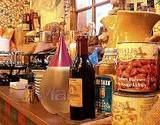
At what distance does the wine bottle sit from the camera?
0.85 meters

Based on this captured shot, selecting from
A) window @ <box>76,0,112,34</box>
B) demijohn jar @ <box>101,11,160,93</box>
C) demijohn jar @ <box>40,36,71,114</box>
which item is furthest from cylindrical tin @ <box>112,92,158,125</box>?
window @ <box>76,0,112,34</box>

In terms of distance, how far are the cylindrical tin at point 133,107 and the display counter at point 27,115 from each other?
0.34 ft

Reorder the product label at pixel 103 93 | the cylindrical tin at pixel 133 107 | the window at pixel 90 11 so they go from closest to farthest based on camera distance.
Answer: the cylindrical tin at pixel 133 107 → the product label at pixel 103 93 → the window at pixel 90 11

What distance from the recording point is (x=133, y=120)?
2.00ft

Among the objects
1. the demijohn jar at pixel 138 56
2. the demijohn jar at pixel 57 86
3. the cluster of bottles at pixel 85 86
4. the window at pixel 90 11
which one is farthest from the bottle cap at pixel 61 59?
the window at pixel 90 11

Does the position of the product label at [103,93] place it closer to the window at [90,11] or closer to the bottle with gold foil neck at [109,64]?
the bottle with gold foil neck at [109,64]

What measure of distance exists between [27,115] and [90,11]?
7.44 ft

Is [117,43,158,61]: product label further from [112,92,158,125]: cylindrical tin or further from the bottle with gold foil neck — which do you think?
the bottle with gold foil neck

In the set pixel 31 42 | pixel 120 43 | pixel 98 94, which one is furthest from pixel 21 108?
pixel 31 42

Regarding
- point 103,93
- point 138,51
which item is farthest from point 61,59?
point 138,51

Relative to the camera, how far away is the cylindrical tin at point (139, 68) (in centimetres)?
63

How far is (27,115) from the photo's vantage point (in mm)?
1071

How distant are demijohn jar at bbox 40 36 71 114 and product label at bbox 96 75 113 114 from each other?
131 millimetres

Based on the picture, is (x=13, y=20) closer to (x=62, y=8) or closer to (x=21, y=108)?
(x=62, y=8)
